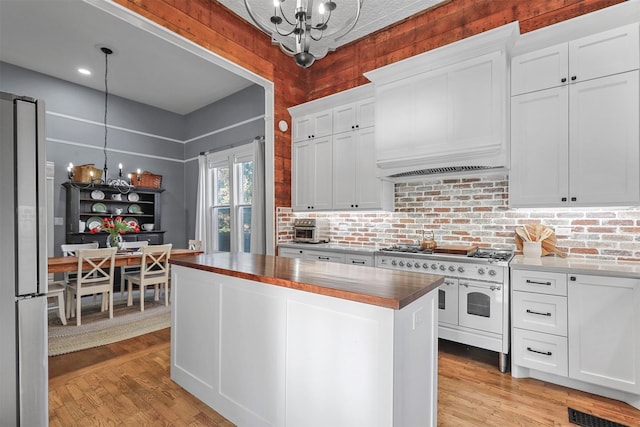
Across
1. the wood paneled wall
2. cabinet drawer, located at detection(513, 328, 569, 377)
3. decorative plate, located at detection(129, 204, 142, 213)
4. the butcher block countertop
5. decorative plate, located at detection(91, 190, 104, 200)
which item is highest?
the wood paneled wall

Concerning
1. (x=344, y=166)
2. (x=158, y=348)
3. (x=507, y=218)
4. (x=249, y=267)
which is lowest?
(x=158, y=348)

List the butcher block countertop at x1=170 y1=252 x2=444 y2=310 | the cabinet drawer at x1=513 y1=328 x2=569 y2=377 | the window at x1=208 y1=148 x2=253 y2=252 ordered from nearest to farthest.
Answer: the butcher block countertop at x1=170 y1=252 x2=444 y2=310, the cabinet drawer at x1=513 y1=328 x2=569 y2=377, the window at x1=208 y1=148 x2=253 y2=252

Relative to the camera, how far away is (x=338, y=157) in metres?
4.22

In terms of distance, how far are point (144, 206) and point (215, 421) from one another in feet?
18.0

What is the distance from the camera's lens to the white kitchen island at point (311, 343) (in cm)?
142

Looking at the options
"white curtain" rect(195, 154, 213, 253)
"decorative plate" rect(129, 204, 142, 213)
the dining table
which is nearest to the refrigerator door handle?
the dining table

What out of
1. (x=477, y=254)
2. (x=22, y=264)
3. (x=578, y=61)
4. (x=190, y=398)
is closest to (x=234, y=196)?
(x=190, y=398)

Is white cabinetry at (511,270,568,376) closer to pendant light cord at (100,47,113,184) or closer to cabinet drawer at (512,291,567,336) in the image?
cabinet drawer at (512,291,567,336)

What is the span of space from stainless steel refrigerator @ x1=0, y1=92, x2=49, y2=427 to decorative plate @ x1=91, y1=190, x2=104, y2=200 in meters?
4.84

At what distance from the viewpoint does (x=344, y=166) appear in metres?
4.16

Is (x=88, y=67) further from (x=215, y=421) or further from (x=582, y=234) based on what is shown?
(x=582, y=234)

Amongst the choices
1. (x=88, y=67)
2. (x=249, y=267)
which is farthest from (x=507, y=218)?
(x=88, y=67)

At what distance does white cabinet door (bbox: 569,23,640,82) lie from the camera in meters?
2.44

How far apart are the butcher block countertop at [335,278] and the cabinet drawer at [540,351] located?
141cm
